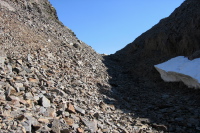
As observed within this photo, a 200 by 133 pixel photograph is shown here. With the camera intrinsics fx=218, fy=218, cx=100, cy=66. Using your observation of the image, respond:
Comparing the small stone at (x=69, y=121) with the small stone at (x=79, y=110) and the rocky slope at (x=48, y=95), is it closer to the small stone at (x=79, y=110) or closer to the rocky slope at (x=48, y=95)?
the rocky slope at (x=48, y=95)

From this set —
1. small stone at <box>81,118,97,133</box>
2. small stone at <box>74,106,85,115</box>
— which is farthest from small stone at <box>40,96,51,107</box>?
small stone at <box>81,118,97,133</box>

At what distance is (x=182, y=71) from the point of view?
39.4 ft

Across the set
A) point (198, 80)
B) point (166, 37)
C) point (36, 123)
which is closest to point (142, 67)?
point (166, 37)

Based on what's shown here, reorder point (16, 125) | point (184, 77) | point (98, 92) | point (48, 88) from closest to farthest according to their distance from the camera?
point (16, 125)
point (48, 88)
point (98, 92)
point (184, 77)

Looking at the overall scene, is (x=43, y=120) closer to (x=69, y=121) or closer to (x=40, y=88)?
(x=69, y=121)

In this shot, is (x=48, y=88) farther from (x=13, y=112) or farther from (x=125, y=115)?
(x=125, y=115)

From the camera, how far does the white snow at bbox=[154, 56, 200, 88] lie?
11.1 m

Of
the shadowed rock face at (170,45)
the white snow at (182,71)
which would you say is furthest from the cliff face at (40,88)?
the shadowed rock face at (170,45)

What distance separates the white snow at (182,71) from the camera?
11.1 meters

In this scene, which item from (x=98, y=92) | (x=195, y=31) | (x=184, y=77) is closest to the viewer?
(x=98, y=92)

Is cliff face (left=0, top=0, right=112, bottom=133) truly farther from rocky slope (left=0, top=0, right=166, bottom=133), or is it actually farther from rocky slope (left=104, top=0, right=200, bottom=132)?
rocky slope (left=104, top=0, right=200, bottom=132)

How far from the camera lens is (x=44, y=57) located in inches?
408

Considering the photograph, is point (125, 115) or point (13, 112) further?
point (125, 115)

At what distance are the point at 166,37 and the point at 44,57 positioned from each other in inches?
463
